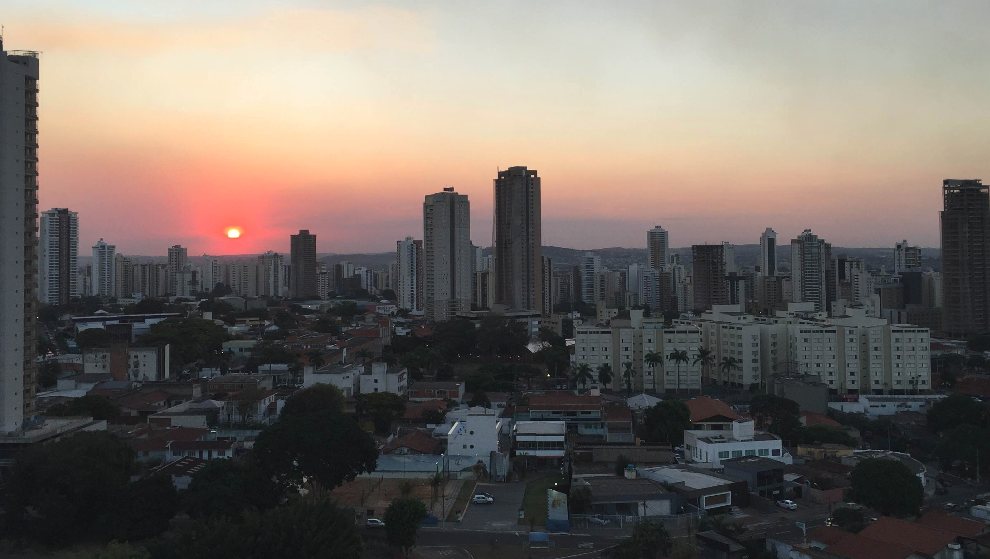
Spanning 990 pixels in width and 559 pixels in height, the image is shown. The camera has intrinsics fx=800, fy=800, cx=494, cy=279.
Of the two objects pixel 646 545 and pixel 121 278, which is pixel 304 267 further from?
pixel 646 545

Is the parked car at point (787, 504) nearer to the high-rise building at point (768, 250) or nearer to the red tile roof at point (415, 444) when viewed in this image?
the red tile roof at point (415, 444)

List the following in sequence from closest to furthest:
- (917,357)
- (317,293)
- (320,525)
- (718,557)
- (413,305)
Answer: (320,525), (718,557), (917,357), (413,305), (317,293)

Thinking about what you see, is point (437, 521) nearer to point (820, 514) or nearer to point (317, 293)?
point (820, 514)

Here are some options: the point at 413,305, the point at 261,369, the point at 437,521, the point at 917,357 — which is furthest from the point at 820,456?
the point at 413,305

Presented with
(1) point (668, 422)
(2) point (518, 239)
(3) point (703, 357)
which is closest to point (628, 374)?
(3) point (703, 357)

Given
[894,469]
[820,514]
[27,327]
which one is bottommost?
[820,514]

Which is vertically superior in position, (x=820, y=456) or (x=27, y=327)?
(x=27, y=327)

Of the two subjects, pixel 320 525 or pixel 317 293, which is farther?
pixel 317 293
